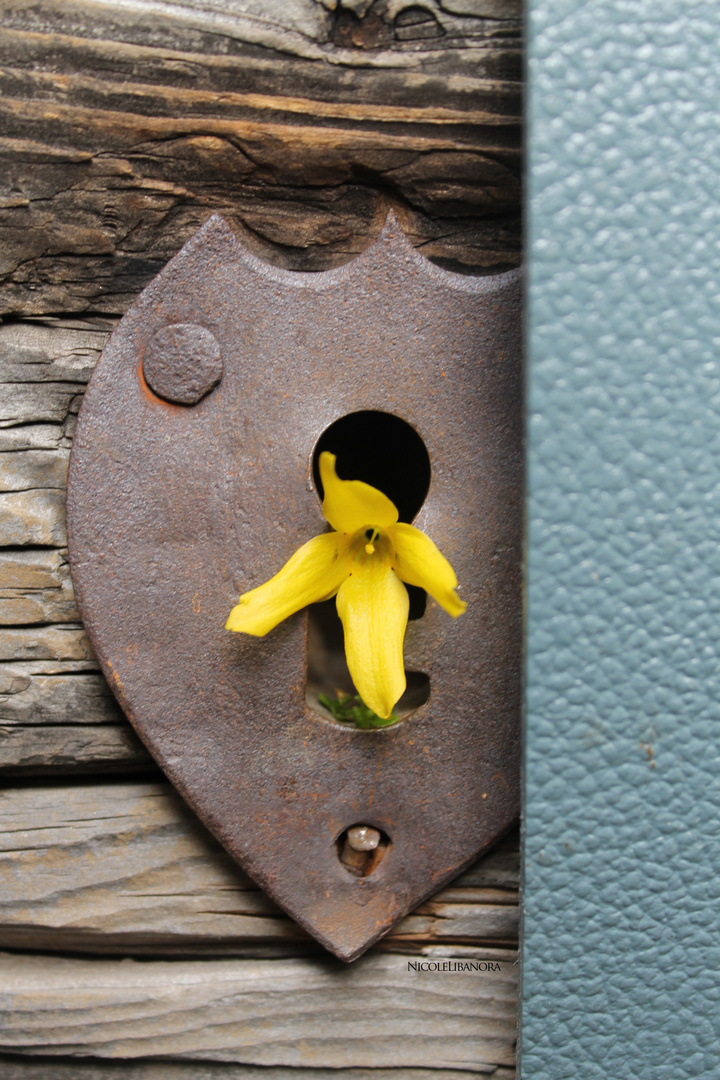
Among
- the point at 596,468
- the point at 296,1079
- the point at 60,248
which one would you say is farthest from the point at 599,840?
the point at 60,248

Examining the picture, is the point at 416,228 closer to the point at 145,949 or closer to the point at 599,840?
the point at 599,840

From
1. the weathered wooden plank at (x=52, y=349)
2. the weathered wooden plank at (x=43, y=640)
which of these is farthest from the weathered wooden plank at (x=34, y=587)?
the weathered wooden plank at (x=52, y=349)

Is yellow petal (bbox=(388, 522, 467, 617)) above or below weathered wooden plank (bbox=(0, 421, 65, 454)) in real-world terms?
below

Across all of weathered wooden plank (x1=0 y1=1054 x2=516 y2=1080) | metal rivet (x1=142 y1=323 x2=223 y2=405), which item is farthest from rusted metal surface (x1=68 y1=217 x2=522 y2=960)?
weathered wooden plank (x1=0 y1=1054 x2=516 y2=1080)

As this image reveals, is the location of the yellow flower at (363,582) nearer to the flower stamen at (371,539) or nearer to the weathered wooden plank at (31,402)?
the flower stamen at (371,539)

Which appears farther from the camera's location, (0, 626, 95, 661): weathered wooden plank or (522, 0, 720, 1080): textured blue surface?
(0, 626, 95, 661): weathered wooden plank

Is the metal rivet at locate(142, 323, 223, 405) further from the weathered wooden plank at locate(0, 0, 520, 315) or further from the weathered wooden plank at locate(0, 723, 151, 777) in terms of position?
the weathered wooden plank at locate(0, 723, 151, 777)
